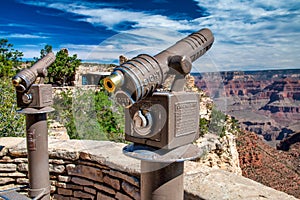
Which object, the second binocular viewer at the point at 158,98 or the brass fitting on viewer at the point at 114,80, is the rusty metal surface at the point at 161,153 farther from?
the brass fitting on viewer at the point at 114,80

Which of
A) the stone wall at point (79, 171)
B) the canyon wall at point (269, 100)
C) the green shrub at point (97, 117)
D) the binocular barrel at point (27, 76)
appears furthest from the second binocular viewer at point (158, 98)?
the binocular barrel at point (27, 76)

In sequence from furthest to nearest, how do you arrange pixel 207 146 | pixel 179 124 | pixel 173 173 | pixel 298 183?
pixel 298 183, pixel 207 146, pixel 173 173, pixel 179 124

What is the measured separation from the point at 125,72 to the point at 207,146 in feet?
2.58

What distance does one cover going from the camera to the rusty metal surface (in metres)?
1.13

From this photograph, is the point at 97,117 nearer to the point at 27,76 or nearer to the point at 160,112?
the point at 160,112

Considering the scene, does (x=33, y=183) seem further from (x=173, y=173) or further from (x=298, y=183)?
(x=298, y=183)

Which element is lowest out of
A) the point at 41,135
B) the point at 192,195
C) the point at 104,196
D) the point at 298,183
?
the point at 298,183

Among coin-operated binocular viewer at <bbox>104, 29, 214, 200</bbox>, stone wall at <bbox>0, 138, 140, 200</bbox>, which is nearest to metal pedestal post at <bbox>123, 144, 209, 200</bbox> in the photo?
coin-operated binocular viewer at <bbox>104, 29, 214, 200</bbox>

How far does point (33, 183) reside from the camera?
8.04 feet

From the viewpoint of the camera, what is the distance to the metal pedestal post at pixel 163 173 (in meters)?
1.19

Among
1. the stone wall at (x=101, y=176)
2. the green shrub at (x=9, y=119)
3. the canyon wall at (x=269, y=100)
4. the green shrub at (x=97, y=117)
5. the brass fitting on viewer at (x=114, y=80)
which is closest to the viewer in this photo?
the brass fitting on viewer at (x=114, y=80)

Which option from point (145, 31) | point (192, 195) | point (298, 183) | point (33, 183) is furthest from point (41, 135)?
point (298, 183)

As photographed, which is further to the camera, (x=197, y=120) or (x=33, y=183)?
(x=33, y=183)

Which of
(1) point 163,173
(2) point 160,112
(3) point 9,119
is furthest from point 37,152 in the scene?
(3) point 9,119
